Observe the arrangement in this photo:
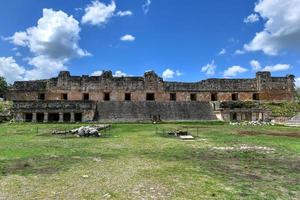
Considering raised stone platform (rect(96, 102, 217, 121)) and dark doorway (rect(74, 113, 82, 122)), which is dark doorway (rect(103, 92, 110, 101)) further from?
dark doorway (rect(74, 113, 82, 122))

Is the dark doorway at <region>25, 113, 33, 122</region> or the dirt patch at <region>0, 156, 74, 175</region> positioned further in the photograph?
the dark doorway at <region>25, 113, 33, 122</region>

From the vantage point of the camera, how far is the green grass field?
23.7ft

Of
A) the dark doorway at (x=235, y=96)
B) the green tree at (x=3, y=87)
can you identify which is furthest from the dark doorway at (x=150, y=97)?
the green tree at (x=3, y=87)

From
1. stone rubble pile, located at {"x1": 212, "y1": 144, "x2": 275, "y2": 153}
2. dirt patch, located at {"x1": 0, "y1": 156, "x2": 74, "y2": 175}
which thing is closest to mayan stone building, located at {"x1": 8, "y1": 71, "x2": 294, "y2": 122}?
stone rubble pile, located at {"x1": 212, "y1": 144, "x2": 275, "y2": 153}

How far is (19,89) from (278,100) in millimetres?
31766

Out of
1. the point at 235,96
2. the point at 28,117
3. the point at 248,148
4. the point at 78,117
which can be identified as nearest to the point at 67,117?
the point at 78,117

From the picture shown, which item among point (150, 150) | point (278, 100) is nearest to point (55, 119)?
point (150, 150)

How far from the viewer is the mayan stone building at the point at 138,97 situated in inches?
1360

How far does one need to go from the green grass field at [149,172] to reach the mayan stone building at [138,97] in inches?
810

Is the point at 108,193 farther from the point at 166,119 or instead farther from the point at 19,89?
the point at 19,89

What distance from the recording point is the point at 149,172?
9.23 meters

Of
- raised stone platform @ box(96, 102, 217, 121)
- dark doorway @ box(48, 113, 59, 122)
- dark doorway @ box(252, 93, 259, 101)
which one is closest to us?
raised stone platform @ box(96, 102, 217, 121)

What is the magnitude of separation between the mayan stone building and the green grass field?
810 inches

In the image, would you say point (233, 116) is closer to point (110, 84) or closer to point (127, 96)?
point (127, 96)
